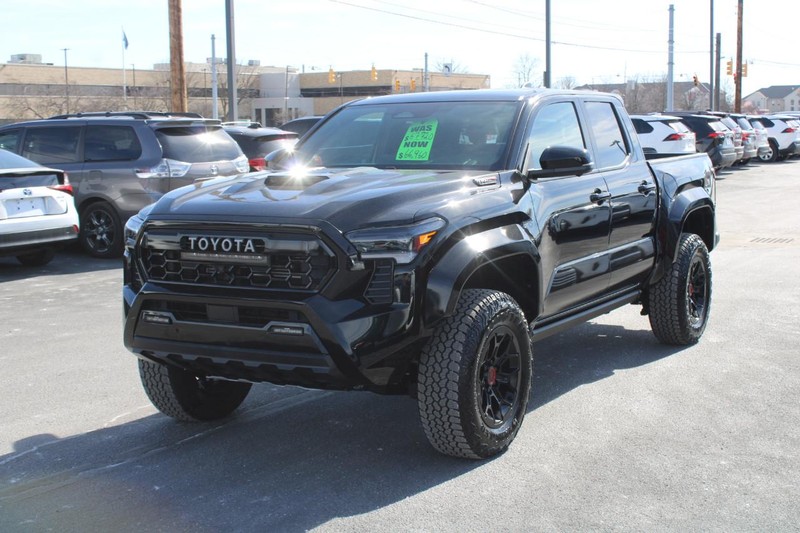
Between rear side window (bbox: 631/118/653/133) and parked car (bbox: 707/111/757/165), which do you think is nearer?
rear side window (bbox: 631/118/653/133)

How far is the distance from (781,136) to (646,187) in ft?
107

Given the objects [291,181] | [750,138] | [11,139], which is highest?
[750,138]

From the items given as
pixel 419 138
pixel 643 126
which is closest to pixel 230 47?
pixel 643 126

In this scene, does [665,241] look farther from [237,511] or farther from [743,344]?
[237,511]

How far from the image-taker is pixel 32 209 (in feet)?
36.3

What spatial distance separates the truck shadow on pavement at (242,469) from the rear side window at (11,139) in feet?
28.7

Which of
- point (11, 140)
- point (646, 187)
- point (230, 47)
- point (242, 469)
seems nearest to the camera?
point (242, 469)

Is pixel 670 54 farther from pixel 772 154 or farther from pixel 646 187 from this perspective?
pixel 646 187

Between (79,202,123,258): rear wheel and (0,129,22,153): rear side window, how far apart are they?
1519 millimetres

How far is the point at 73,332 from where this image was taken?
316 inches

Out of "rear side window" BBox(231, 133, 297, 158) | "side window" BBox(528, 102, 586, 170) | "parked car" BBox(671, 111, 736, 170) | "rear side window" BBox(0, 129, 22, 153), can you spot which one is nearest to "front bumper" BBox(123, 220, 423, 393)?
"side window" BBox(528, 102, 586, 170)

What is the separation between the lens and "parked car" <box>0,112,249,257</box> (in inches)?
486

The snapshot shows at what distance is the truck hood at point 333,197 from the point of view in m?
4.33

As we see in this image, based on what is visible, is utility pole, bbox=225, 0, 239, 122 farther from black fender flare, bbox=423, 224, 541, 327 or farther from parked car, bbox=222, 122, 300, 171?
black fender flare, bbox=423, 224, 541, 327
